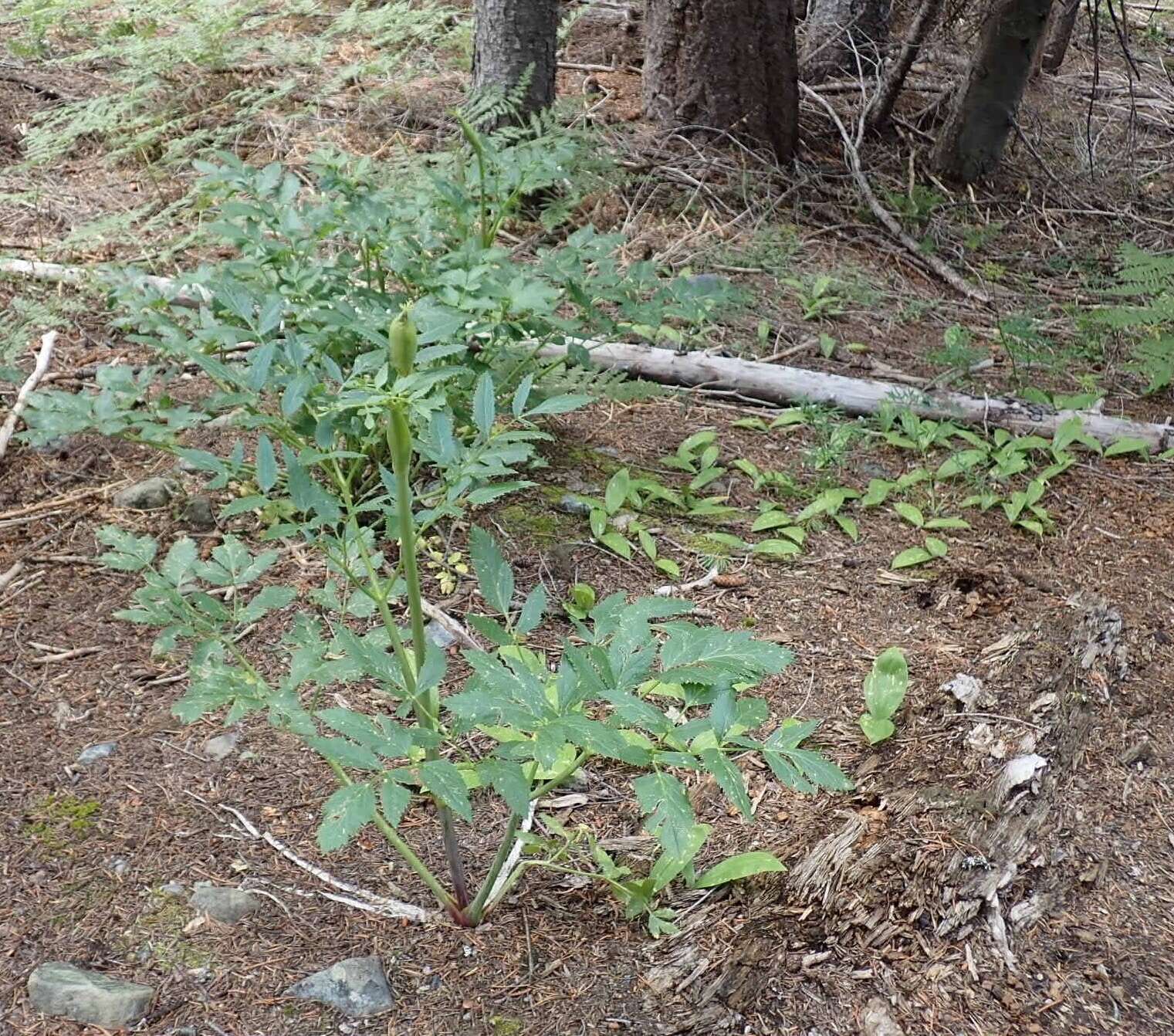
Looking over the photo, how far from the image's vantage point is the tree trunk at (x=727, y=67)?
542 centimetres

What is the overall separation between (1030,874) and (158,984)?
5.21 ft

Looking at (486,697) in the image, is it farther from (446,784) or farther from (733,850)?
(733,850)

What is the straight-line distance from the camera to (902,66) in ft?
19.1

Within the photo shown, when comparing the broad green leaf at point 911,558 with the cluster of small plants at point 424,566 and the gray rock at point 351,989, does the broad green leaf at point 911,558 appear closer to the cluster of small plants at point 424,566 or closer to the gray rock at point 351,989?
the cluster of small plants at point 424,566

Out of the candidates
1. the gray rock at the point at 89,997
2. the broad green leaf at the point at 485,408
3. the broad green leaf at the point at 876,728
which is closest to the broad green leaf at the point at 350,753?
the broad green leaf at the point at 485,408

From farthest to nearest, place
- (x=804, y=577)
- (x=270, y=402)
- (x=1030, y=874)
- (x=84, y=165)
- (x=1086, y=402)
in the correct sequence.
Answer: (x=84, y=165) → (x=1086, y=402) → (x=270, y=402) → (x=804, y=577) → (x=1030, y=874)

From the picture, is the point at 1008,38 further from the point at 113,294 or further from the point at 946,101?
the point at 113,294

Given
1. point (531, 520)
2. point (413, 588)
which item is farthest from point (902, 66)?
point (413, 588)

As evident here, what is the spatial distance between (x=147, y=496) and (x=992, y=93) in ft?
16.2

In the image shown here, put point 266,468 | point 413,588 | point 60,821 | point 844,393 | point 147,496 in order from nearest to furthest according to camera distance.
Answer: point 413,588 → point 266,468 → point 60,821 → point 147,496 → point 844,393

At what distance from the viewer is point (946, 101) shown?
6.50m

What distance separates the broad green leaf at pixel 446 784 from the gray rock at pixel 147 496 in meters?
1.96

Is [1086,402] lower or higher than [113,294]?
lower

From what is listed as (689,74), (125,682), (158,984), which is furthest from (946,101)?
(158,984)
